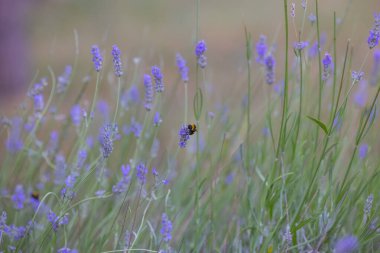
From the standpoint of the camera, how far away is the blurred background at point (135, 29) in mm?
5785

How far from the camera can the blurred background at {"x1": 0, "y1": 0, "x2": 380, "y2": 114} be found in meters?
5.79

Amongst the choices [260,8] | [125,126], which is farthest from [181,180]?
[260,8]

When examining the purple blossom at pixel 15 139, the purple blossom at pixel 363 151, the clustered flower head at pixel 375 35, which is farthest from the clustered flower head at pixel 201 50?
the purple blossom at pixel 15 139

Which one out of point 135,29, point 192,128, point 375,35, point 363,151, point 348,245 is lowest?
point 348,245

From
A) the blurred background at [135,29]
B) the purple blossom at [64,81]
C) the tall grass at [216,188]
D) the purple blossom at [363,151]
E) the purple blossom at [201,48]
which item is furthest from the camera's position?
the blurred background at [135,29]

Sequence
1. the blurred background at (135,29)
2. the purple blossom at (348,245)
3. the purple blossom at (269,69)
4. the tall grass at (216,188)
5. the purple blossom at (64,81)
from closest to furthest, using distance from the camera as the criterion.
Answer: the purple blossom at (348,245)
the tall grass at (216,188)
the purple blossom at (269,69)
the purple blossom at (64,81)
the blurred background at (135,29)

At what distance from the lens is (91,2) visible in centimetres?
1120

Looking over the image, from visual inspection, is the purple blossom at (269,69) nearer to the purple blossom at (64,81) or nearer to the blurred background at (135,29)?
the purple blossom at (64,81)

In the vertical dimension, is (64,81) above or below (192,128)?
above

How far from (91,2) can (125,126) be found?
353 inches

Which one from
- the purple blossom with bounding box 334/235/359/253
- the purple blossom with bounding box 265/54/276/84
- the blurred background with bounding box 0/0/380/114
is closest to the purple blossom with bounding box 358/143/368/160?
the purple blossom with bounding box 265/54/276/84

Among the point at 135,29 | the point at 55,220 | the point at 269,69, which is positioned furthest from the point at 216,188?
the point at 135,29

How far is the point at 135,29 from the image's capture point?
31.2 feet

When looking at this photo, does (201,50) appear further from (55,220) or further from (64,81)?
(64,81)
